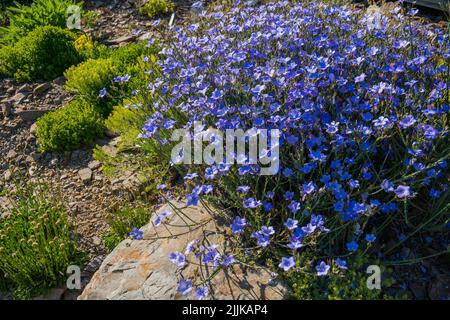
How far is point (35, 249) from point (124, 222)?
0.59 meters

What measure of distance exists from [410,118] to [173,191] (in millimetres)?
1686

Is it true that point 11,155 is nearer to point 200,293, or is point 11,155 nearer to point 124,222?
point 124,222

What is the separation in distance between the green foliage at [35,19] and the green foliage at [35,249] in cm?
308

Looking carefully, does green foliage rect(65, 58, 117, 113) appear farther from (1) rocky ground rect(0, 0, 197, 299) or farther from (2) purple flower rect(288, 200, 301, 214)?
(2) purple flower rect(288, 200, 301, 214)

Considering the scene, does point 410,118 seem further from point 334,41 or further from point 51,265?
point 51,265

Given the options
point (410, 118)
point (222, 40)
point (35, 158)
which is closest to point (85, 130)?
point (35, 158)

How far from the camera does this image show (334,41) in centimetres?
361

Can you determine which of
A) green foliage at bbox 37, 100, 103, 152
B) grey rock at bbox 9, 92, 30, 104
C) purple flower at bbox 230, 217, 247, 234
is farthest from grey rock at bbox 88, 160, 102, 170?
purple flower at bbox 230, 217, 247, 234

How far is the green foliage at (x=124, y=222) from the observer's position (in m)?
3.57

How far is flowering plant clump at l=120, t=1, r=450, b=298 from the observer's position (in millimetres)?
2830

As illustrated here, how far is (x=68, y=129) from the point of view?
448 cm

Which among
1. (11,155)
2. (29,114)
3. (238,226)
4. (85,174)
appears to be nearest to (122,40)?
(29,114)

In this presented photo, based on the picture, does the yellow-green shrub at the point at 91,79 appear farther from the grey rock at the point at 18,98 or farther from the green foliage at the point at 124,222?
the green foliage at the point at 124,222
